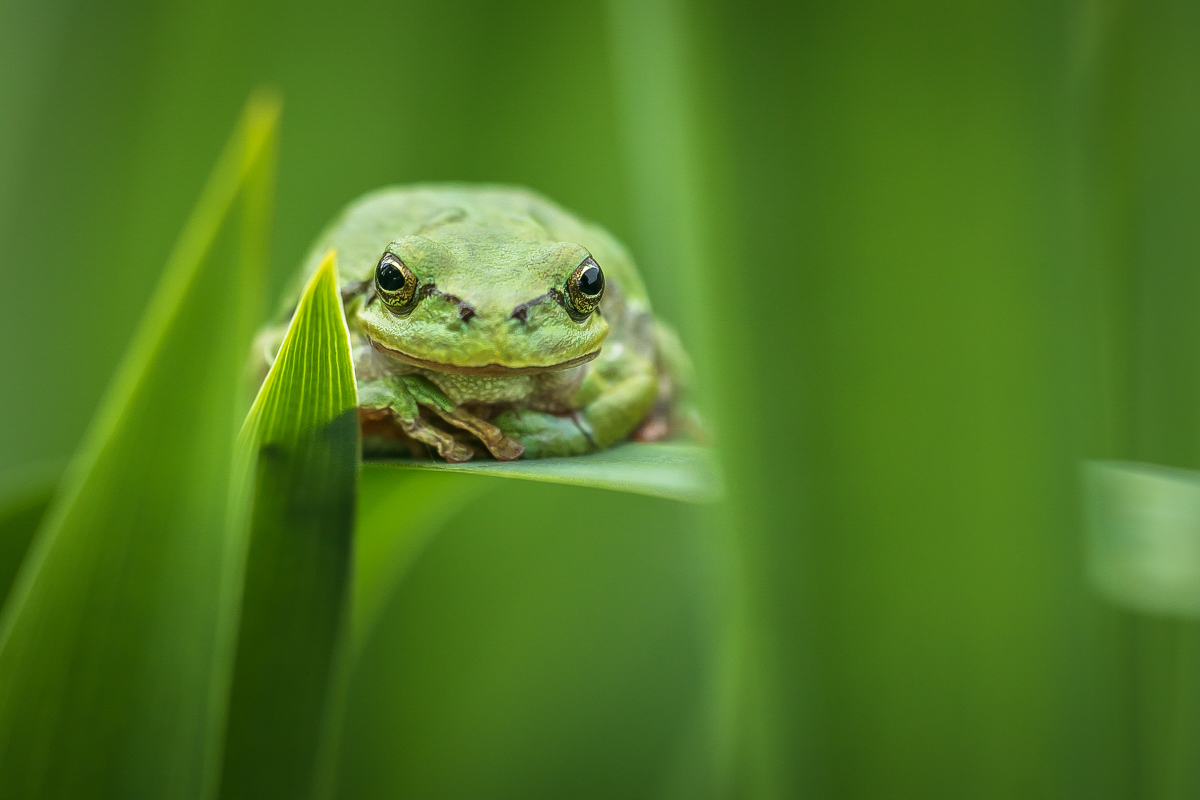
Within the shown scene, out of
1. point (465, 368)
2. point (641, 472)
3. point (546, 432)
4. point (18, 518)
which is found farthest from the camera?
point (546, 432)

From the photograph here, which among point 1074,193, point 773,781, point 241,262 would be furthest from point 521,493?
point 1074,193

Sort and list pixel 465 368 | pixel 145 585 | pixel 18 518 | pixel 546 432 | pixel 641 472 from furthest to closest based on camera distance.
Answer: pixel 546 432 < pixel 465 368 < pixel 18 518 < pixel 641 472 < pixel 145 585

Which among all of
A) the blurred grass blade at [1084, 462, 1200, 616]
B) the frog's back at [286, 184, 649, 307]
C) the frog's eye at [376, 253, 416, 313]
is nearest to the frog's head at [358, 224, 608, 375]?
the frog's eye at [376, 253, 416, 313]

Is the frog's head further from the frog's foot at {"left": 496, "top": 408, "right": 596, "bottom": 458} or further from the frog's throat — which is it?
the frog's foot at {"left": 496, "top": 408, "right": 596, "bottom": 458}

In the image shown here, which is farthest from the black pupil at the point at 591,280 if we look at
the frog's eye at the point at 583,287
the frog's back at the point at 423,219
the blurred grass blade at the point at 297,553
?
the blurred grass blade at the point at 297,553

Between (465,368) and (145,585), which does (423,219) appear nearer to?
(465,368)

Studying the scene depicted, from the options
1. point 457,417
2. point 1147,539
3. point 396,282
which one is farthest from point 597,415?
point 1147,539
